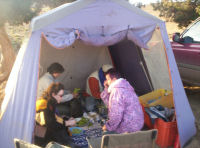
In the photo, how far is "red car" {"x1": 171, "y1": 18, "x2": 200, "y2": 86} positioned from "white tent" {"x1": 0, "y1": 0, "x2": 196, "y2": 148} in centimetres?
59

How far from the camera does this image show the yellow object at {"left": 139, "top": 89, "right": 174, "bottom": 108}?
4117mm

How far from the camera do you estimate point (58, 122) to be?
3062 mm

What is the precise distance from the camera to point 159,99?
13.5 ft

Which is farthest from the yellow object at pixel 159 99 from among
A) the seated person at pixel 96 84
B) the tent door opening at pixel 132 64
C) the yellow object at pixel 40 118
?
the yellow object at pixel 40 118

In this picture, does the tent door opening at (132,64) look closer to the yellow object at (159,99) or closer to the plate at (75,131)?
the yellow object at (159,99)

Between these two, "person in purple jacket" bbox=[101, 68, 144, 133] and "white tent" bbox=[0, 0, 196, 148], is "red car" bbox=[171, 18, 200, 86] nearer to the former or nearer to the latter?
"white tent" bbox=[0, 0, 196, 148]

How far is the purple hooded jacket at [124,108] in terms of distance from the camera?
258 cm

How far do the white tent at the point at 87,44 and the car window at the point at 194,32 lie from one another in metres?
1.21

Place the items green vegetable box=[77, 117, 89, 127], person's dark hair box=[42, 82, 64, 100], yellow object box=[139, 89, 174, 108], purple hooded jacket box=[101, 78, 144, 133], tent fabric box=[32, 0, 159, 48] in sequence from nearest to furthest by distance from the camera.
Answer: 1. purple hooded jacket box=[101, 78, 144, 133]
2. person's dark hair box=[42, 82, 64, 100]
3. tent fabric box=[32, 0, 159, 48]
4. green vegetable box=[77, 117, 89, 127]
5. yellow object box=[139, 89, 174, 108]

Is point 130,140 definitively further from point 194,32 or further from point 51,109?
point 194,32

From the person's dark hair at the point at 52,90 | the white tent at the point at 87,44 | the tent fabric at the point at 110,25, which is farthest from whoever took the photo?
the tent fabric at the point at 110,25

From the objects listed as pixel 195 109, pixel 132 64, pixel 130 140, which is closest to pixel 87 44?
pixel 130 140

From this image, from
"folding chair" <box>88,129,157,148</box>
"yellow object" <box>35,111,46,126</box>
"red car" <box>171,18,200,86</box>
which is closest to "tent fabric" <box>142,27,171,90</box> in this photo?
"red car" <box>171,18,200,86</box>

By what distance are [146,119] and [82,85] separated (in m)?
2.05
